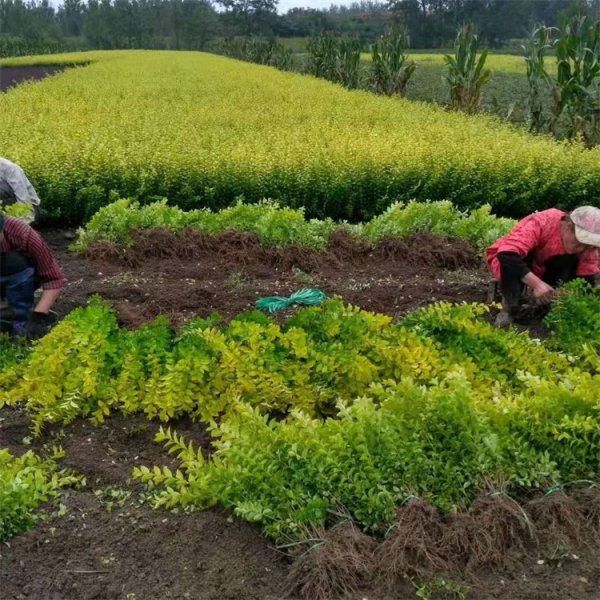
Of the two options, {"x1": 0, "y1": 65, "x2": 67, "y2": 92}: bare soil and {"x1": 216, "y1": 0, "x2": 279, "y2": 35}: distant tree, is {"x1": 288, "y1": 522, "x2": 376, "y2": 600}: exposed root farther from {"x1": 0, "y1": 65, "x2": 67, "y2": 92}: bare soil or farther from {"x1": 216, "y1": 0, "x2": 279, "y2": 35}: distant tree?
{"x1": 216, "y1": 0, "x2": 279, "y2": 35}: distant tree

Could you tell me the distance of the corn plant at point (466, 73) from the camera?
17.0m

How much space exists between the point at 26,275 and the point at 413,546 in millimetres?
3489

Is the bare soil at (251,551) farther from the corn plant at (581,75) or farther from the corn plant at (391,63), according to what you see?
the corn plant at (391,63)

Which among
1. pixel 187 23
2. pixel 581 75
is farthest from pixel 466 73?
pixel 187 23

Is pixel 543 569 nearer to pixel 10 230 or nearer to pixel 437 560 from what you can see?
pixel 437 560

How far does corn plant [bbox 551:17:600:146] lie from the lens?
1283 centimetres

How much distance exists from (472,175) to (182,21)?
85538 mm

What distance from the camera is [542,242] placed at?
5.12m

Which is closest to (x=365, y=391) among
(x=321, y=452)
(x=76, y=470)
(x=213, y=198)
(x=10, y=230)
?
(x=321, y=452)

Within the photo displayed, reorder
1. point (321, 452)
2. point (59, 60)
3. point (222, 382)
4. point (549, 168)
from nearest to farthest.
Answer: point (321, 452)
point (222, 382)
point (549, 168)
point (59, 60)

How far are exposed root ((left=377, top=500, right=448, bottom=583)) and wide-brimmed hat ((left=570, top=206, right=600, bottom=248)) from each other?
8.14 ft

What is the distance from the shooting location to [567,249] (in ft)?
16.4

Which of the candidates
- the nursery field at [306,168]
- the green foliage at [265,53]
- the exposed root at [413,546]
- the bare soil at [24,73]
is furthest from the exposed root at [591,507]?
the green foliage at [265,53]

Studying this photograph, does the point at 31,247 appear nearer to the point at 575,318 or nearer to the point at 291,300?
the point at 291,300
